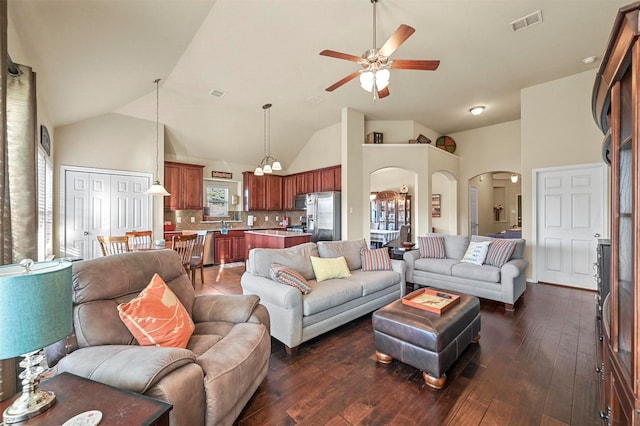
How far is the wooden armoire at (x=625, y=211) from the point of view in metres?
0.89

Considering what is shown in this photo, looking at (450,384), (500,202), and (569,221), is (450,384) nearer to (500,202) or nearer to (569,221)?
(569,221)

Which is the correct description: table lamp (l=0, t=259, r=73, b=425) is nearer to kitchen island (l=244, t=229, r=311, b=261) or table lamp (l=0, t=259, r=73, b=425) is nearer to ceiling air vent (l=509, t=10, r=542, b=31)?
kitchen island (l=244, t=229, r=311, b=261)

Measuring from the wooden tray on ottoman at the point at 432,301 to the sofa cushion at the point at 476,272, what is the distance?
1.38 m

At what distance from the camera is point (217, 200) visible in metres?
7.52

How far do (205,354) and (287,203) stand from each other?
6.68m

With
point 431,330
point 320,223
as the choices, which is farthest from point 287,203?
point 431,330

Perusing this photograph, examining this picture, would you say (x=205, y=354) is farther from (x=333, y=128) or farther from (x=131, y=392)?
(x=333, y=128)

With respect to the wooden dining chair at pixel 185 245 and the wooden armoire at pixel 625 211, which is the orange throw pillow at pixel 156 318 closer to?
the wooden armoire at pixel 625 211

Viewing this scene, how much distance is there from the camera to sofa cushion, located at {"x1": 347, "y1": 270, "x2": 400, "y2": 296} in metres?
3.15

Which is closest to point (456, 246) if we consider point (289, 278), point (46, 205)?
point (289, 278)

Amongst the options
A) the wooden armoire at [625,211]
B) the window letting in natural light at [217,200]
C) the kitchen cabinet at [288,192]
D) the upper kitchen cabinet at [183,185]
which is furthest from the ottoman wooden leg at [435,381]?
the window letting in natural light at [217,200]

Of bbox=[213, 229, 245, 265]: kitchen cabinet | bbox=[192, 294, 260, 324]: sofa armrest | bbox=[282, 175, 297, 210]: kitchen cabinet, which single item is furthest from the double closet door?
bbox=[192, 294, 260, 324]: sofa armrest

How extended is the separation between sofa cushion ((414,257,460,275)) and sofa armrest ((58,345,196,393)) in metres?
3.67

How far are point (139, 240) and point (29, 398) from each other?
3926 mm
